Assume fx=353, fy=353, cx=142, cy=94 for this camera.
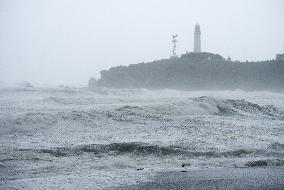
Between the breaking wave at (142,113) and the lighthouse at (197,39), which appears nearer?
the breaking wave at (142,113)

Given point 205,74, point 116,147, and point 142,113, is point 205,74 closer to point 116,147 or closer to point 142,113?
point 142,113

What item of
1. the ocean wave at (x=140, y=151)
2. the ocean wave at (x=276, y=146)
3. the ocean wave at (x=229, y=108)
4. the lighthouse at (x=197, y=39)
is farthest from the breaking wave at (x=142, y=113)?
the lighthouse at (x=197, y=39)

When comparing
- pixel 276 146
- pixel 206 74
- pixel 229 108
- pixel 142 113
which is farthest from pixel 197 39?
pixel 276 146

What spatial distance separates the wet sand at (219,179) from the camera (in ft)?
13.0

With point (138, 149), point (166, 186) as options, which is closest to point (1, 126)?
point (138, 149)

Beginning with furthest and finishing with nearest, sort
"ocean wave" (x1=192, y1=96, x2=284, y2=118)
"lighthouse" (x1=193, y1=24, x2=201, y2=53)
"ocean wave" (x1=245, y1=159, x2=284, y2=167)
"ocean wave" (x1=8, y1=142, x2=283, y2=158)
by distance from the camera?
"lighthouse" (x1=193, y1=24, x2=201, y2=53)
"ocean wave" (x1=192, y1=96, x2=284, y2=118)
"ocean wave" (x1=8, y1=142, x2=283, y2=158)
"ocean wave" (x1=245, y1=159, x2=284, y2=167)

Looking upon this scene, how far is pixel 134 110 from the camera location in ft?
38.5

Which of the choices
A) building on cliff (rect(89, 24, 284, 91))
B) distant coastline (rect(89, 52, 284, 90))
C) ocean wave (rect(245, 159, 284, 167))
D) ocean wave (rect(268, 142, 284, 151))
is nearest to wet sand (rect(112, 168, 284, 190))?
ocean wave (rect(245, 159, 284, 167))

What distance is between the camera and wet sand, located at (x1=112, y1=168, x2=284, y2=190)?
3951mm

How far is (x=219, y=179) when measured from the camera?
14.0 ft

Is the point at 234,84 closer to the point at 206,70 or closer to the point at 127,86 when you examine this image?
the point at 206,70

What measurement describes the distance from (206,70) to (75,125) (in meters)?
33.9

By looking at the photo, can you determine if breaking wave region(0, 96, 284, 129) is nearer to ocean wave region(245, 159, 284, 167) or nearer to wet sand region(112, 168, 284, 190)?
ocean wave region(245, 159, 284, 167)

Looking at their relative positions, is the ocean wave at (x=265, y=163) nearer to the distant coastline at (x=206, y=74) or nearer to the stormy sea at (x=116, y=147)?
the stormy sea at (x=116, y=147)
